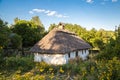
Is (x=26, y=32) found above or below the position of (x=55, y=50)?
above

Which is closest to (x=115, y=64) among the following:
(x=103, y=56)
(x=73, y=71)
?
(x=103, y=56)

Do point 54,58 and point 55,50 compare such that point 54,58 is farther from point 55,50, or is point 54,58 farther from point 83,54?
point 83,54

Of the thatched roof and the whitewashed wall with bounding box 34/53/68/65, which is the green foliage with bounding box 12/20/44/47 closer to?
→ the thatched roof

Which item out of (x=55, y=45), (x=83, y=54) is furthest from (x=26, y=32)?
(x=55, y=45)

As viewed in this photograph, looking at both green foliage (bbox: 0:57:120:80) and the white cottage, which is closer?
green foliage (bbox: 0:57:120:80)

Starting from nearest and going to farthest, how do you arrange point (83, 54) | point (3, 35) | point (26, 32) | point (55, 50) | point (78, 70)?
1. point (78, 70)
2. point (3, 35)
3. point (55, 50)
4. point (83, 54)
5. point (26, 32)

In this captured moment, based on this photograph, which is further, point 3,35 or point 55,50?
point 55,50

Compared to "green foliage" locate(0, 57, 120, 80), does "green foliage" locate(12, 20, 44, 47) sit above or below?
above

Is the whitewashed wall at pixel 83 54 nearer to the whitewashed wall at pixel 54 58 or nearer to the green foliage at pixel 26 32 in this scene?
the whitewashed wall at pixel 54 58

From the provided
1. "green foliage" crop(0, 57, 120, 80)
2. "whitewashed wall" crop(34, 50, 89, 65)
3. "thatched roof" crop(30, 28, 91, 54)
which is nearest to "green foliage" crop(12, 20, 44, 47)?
"thatched roof" crop(30, 28, 91, 54)

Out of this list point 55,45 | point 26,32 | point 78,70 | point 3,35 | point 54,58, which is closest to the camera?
point 78,70

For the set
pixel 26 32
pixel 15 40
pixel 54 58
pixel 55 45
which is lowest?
pixel 54 58

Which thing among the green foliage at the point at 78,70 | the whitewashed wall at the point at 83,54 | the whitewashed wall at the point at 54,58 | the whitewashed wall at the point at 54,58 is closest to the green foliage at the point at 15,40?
the whitewashed wall at the point at 54,58

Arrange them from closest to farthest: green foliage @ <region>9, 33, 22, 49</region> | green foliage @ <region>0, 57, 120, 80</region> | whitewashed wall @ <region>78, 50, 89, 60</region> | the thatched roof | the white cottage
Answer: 1. green foliage @ <region>0, 57, 120, 80</region>
2. the white cottage
3. the thatched roof
4. whitewashed wall @ <region>78, 50, 89, 60</region>
5. green foliage @ <region>9, 33, 22, 49</region>
